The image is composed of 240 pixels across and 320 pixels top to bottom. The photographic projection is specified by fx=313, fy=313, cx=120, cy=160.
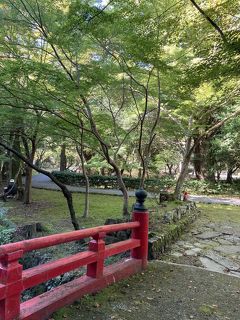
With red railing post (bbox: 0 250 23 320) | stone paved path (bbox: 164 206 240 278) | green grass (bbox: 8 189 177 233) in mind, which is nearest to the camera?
red railing post (bbox: 0 250 23 320)

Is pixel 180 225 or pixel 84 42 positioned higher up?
pixel 84 42

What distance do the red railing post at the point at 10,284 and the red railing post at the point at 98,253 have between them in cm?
93

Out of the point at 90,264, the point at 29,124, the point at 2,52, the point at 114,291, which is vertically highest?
the point at 2,52

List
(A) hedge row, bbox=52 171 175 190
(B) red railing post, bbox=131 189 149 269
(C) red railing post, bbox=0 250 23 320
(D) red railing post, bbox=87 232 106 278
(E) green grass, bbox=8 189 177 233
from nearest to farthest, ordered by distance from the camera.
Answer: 1. (C) red railing post, bbox=0 250 23 320
2. (D) red railing post, bbox=87 232 106 278
3. (B) red railing post, bbox=131 189 149 269
4. (E) green grass, bbox=8 189 177 233
5. (A) hedge row, bbox=52 171 175 190

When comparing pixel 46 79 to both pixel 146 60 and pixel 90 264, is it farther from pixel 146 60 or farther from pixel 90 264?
pixel 90 264

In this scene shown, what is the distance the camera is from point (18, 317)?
7.45 feet

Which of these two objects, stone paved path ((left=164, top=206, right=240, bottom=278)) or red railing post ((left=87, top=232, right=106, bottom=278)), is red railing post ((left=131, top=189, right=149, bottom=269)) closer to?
red railing post ((left=87, top=232, right=106, bottom=278))

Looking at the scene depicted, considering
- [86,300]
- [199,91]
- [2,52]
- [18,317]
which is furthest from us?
[199,91]

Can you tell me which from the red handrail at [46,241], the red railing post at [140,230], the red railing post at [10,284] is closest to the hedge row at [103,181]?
the red railing post at [140,230]

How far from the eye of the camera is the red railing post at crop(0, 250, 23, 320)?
85.3 inches

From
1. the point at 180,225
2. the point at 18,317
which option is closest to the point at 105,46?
the point at 180,225

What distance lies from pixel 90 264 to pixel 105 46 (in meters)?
4.38

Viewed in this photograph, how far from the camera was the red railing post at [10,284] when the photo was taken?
7.11ft

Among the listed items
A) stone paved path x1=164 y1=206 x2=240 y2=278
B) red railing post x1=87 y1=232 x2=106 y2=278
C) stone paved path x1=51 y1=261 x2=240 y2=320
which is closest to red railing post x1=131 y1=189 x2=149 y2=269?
stone paved path x1=51 y1=261 x2=240 y2=320
